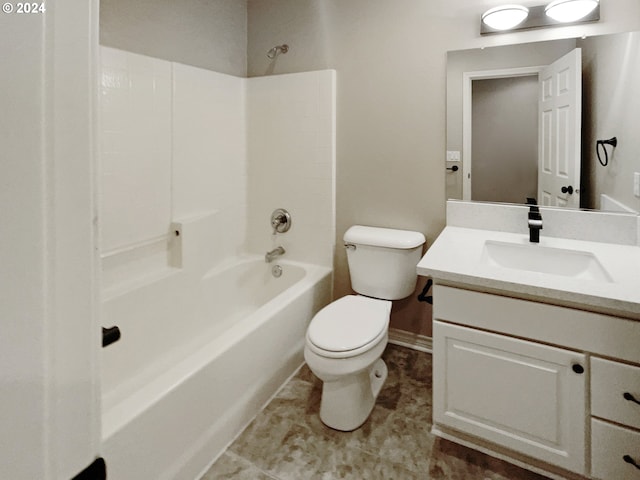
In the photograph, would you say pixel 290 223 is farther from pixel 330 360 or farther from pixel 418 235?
pixel 330 360

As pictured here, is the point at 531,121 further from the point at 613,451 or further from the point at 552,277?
the point at 613,451

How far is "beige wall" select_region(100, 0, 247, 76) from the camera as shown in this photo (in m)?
1.93

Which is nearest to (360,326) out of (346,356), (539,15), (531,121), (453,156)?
(346,356)

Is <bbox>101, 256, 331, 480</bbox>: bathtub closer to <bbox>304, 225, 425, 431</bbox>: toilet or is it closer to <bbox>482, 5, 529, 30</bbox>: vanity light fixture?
<bbox>304, 225, 425, 431</bbox>: toilet

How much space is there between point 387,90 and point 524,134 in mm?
780

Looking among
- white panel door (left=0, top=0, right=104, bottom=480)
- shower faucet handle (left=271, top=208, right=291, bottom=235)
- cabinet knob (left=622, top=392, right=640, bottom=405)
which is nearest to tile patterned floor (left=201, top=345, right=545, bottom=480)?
cabinet knob (left=622, top=392, right=640, bottom=405)

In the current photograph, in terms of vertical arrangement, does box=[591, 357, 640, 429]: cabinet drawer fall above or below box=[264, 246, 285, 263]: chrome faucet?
below

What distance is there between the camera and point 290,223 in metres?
2.65

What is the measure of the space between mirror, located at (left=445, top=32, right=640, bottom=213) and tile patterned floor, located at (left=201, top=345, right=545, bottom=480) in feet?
3.91

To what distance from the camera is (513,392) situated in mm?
1422

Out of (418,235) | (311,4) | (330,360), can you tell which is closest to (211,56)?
(311,4)

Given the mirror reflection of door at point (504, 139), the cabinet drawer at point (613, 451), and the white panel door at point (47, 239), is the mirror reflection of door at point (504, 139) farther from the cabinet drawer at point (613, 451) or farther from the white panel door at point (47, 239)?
the white panel door at point (47, 239)

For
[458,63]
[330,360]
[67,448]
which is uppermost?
[458,63]

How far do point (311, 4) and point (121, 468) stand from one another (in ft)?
8.36
